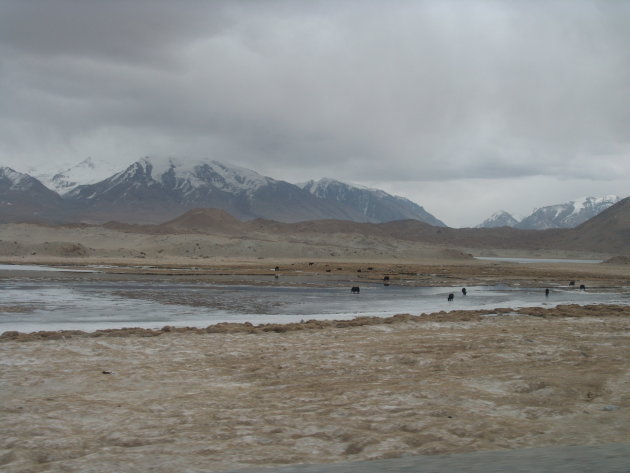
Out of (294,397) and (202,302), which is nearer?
(294,397)

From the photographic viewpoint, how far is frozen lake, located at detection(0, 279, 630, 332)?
25562 millimetres

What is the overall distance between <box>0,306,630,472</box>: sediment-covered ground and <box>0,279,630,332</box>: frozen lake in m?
6.84

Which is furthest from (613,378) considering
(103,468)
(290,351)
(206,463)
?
(103,468)

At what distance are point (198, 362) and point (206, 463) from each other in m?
7.34

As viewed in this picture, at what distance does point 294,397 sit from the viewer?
11484 millimetres

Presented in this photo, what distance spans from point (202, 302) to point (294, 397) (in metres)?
23.7

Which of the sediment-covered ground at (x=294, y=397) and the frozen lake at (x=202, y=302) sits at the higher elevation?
the sediment-covered ground at (x=294, y=397)

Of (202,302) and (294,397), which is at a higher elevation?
(294,397)

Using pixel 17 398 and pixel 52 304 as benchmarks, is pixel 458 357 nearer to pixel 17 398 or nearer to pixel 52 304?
pixel 17 398

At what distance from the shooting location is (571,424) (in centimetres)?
966

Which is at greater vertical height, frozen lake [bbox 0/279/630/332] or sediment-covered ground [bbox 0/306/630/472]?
sediment-covered ground [bbox 0/306/630/472]

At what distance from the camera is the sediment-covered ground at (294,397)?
337 inches

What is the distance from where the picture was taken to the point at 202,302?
34.4 meters

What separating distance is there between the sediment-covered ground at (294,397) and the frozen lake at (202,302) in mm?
6841
